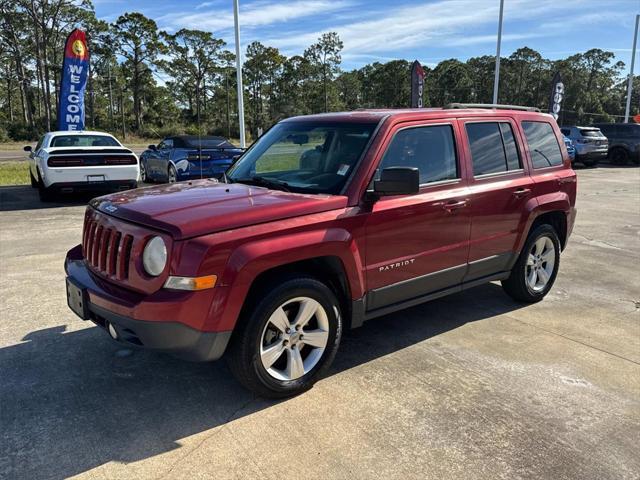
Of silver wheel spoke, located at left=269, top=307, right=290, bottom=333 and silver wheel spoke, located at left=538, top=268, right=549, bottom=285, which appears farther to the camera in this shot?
silver wheel spoke, located at left=538, top=268, right=549, bottom=285

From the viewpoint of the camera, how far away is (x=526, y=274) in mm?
5117

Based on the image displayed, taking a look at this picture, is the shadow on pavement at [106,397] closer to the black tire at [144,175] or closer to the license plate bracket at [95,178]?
the license plate bracket at [95,178]

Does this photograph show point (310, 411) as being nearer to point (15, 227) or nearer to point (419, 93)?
point (15, 227)

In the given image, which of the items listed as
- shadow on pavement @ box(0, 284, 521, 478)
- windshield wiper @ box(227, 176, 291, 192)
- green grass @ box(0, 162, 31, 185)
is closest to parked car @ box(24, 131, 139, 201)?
green grass @ box(0, 162, 31, 185)

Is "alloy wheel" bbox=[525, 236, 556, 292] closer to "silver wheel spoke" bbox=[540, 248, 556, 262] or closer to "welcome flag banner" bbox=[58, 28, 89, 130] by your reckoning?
"silver wheel spoke" bbox=[540, 248, 556, 262]

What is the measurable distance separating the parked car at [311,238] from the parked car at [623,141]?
22.3 m

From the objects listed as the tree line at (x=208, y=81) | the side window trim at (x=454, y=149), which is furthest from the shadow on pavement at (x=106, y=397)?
the tree line at (x=208, y=81)

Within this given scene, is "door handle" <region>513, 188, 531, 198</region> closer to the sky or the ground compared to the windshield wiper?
closer to the ground

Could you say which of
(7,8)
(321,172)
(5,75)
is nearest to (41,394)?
(321,172)

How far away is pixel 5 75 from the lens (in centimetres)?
6250

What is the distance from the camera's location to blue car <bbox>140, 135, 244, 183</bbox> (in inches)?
460

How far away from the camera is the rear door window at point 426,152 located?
389 centimetres

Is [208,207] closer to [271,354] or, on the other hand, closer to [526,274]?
[271,354]

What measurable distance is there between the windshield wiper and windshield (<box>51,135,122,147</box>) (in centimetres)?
886
